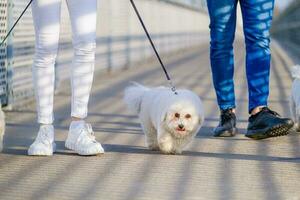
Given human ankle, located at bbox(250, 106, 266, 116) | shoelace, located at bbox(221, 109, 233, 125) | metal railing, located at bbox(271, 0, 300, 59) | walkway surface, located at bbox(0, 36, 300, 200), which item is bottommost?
walkway surface, located at bbox(0, 36, 300, 200)

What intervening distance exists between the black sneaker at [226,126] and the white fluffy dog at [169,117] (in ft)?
2.41

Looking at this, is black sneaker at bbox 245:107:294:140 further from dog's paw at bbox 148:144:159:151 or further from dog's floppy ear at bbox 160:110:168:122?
dog's floppy ear at bbox 160:110:168:122

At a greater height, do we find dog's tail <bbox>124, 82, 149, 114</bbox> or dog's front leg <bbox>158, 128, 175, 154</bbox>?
dog's tail <bbox>124, 82, 149, 114</bbox>

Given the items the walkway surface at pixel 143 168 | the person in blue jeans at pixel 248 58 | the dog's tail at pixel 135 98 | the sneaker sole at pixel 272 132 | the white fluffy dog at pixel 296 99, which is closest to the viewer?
the walkway surface at pixel 143 168

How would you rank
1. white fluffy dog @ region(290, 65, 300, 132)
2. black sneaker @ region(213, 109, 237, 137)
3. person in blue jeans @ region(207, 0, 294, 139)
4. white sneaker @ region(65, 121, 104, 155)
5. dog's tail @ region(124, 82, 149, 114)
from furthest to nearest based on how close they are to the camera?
1. white fluffy dog @ region(290, 65, 300, 132)
2. black sneaker @ region(213, 109, 237, 137)
3. person in blue jeans @ region(207, 0, 294, 139)
4. dog's tail @ region(124, 82, 149, 114)
5. white sneaker @ region(65, 121, 104, 155)

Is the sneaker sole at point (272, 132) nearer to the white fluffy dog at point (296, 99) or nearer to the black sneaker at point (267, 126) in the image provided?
the black sneaker at point (267, 126)

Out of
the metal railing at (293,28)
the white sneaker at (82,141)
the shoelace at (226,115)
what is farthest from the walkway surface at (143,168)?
the metal railing at (293,28)

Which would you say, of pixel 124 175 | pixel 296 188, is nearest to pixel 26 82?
pixel 124 175

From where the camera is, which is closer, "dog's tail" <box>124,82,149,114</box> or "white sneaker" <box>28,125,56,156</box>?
"white sneaker" <box>28,125,56,156</box>

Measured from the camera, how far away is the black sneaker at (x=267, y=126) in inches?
203

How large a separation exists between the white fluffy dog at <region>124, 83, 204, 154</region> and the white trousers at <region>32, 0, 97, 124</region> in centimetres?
45

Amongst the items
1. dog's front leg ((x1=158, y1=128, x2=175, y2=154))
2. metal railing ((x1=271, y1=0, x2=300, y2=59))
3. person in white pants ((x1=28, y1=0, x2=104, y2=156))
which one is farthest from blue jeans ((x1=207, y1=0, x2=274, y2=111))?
metal railing ((x1=271, y1=0, x2=300, y2=59))

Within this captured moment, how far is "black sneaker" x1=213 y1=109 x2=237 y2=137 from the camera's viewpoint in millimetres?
5410

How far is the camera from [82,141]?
4559mm
